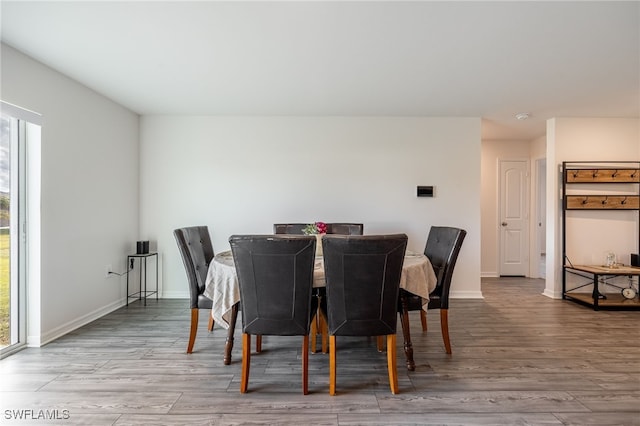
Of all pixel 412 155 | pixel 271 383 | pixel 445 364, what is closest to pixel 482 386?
pixel 445 364

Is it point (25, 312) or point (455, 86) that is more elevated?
point (455, 86)

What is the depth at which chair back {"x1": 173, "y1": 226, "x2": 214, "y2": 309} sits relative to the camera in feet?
8.24

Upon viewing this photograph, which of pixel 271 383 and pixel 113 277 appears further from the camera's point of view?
pixel 113 277

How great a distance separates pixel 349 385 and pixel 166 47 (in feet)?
9.16

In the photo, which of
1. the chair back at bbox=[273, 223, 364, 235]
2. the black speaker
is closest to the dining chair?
the chair back at bbox=[273, 223, 364, 235]

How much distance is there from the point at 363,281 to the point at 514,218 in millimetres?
4905

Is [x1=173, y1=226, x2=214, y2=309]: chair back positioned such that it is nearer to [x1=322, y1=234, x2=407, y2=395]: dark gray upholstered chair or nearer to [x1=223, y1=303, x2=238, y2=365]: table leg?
[x1=223, y1=303, x2=238, y2=365]: table leg

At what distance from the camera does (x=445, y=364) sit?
234cm

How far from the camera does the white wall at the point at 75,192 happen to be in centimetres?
270

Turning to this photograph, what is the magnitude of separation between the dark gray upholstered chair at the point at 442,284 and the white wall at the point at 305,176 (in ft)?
4.82

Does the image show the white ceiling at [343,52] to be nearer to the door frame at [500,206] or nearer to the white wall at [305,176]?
the white wall at [305,176]

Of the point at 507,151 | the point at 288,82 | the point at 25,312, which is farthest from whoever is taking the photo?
the point at 507,151

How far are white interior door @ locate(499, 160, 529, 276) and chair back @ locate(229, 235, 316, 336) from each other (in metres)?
4.94

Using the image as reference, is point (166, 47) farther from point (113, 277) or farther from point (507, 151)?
point (507, 151)
